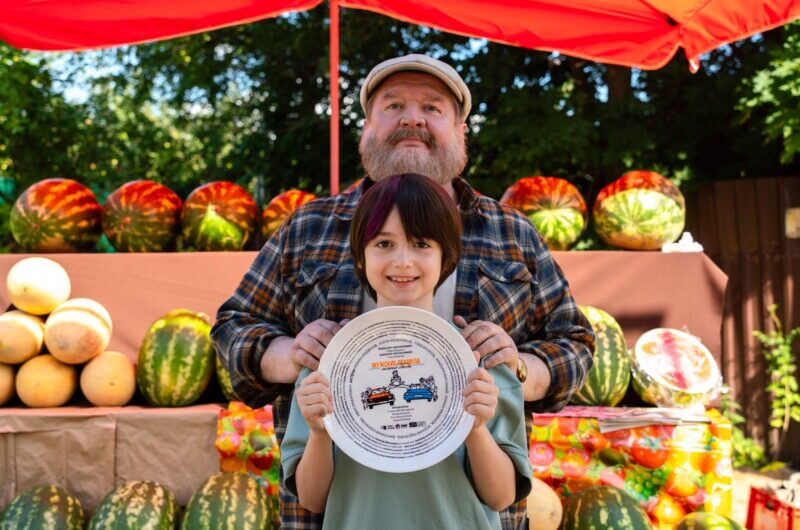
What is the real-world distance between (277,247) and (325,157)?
531 centimetres

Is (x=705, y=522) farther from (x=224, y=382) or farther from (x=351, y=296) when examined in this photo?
(x=224, y=382)

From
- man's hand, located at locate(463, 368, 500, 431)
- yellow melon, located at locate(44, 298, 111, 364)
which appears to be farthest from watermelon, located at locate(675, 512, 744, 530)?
yellow melon, located at locate(44, 298, 111, 364)

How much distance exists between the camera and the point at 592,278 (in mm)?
3828

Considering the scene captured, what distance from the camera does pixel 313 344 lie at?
1563 millimetres

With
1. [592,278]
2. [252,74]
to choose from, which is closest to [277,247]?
[592,278]

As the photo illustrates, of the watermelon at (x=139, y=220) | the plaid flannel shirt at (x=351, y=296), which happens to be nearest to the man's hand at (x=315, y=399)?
the plaid flannel shirt at (x=351, y=296)

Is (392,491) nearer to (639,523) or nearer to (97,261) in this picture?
(639,523)

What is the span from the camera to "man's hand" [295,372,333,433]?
1374 mm

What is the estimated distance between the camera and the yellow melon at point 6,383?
133 inches

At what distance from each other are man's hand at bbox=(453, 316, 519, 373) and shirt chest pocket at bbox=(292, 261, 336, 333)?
0.44m

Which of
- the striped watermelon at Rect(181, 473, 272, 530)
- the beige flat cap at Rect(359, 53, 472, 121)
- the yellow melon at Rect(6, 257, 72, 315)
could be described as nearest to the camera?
the beige flat cap at Rect(359, 53, 472, 121)

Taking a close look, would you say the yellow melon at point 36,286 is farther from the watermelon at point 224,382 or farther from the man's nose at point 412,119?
the man's nose at point 412,119

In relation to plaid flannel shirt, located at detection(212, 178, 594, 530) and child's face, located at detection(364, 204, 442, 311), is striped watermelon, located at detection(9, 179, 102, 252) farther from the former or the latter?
child's face, located at detection(364, 204, 442, 311)

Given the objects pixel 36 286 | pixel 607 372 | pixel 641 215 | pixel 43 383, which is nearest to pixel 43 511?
pixel 43 383
